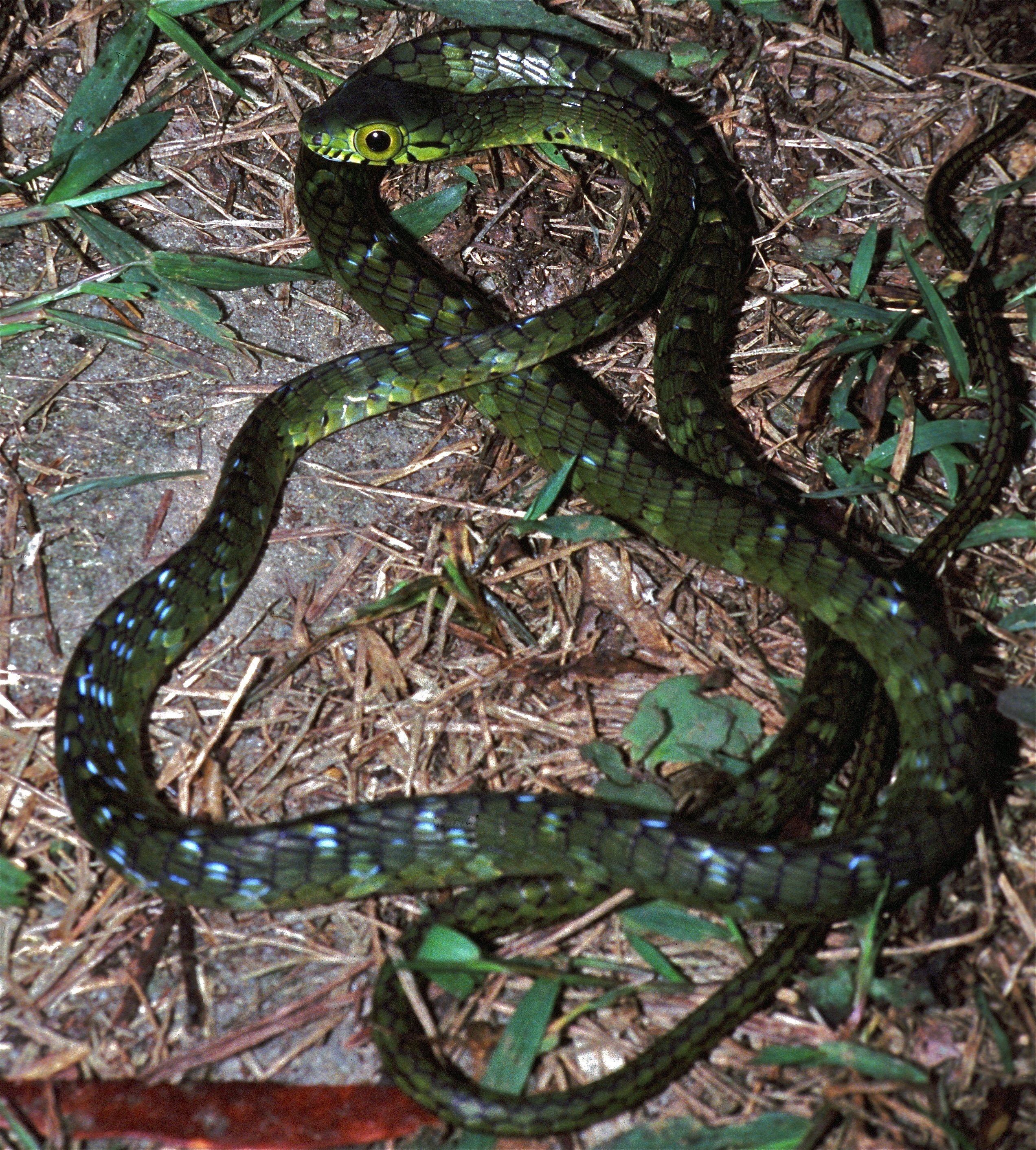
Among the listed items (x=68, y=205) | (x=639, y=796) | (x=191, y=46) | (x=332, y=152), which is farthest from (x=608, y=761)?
(x=191, y=46)

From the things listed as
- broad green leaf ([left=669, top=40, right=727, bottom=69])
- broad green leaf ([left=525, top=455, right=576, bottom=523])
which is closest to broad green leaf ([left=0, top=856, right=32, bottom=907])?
broad green leaf ([left=525, top=455, right=576, bottom=523])

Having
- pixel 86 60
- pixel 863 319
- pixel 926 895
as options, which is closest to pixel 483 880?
pixel 926 895

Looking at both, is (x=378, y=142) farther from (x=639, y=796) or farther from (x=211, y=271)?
(x=639, y=796)

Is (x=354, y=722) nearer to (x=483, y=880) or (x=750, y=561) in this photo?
(x=483, y=880)

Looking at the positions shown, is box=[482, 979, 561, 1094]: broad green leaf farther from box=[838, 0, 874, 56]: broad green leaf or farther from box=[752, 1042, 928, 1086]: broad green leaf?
box=[838, 0, 874, 56]: broad green leaf

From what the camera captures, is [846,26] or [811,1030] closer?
[811,1030]

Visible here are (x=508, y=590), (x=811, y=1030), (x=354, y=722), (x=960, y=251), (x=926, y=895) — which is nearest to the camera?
(x=811, y=1030)

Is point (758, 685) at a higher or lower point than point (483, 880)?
higher
